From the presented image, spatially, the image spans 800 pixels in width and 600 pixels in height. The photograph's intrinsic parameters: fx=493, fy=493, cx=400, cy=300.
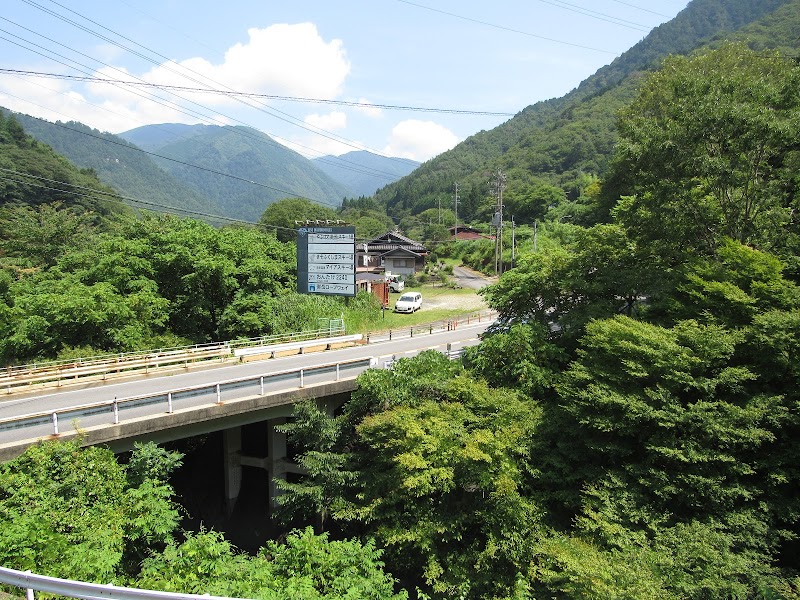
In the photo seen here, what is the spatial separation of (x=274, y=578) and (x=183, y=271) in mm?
22089

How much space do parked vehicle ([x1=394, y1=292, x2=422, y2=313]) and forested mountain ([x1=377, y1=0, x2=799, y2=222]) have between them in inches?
1550

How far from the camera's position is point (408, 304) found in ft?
136

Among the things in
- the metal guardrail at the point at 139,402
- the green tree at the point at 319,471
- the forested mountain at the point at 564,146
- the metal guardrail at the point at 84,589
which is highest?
the forested mountain at the point at 564,146

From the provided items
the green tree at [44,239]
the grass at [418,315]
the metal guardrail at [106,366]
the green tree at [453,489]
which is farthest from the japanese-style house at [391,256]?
the green tree at [453,489]

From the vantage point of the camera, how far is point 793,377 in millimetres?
11898

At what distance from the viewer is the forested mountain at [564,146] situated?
91.6 m

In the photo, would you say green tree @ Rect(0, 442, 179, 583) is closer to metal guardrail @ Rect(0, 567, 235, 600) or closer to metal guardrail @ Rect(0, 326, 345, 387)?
metal guardrail @ Rect(0, 567, 235, 600)

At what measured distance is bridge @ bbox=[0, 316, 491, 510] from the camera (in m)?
12.8

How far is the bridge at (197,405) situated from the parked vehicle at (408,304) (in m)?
16.2

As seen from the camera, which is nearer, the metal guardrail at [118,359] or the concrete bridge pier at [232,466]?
the metal guardrail at [118,359]

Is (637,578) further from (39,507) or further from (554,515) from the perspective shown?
(39,507)

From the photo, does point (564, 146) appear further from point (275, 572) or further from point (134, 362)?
point (275, 572)

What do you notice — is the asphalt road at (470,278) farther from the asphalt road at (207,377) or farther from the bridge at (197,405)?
the bridge at (197,405)

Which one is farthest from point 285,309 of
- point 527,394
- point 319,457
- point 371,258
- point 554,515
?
point 371,258
